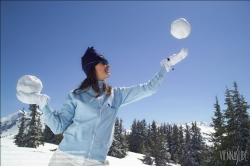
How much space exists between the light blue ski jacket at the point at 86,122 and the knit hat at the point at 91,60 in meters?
0.41

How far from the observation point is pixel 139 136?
210 ft

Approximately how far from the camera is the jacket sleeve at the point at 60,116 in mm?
2232

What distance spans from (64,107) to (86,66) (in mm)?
693

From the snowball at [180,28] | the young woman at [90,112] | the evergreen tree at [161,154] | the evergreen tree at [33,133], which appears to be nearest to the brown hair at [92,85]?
the young woman at [90,112]

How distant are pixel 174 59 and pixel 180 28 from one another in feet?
2.98

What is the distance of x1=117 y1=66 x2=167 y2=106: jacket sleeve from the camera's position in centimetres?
262

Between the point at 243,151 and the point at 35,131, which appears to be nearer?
the point at 243,151

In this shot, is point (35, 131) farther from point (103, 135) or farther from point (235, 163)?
point (103, 135)

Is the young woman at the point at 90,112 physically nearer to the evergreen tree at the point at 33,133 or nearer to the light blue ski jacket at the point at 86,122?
the light blue ski jacket at the point at 86,122

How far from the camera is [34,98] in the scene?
2297 mm

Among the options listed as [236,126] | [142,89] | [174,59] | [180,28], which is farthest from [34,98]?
[236,126]

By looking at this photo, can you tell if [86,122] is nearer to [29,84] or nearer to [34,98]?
[34,98]

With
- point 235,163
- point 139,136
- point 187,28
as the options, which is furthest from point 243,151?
point 139,136

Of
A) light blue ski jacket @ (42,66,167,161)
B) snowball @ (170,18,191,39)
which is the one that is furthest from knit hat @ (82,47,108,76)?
snowball @ (170,18,191,39)
